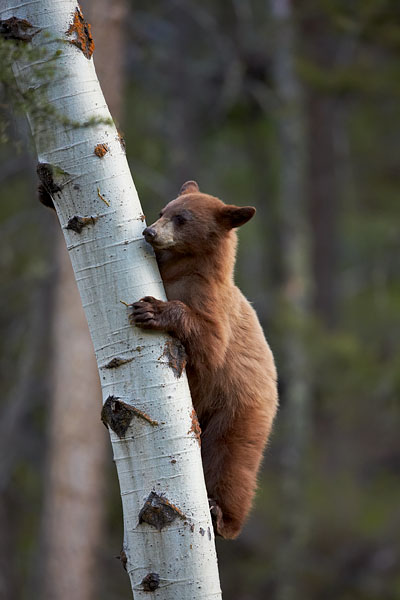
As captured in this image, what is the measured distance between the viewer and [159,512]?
2.51 m

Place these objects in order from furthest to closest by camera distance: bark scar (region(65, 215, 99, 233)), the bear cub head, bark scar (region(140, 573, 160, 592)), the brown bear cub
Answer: the bear cub head → the brown bear cub → bark scar (region(65, 215, 99, 233)) → bark scar (region(140, 573, 160, 592))

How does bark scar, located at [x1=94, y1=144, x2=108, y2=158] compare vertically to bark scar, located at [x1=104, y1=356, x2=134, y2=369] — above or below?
above

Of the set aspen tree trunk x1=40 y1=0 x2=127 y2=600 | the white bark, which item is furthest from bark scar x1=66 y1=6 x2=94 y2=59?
aspen tree trunk x1=40 y1=0 x2=127 y2=600

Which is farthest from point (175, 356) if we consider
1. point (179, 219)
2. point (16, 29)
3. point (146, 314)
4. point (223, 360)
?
point (16, 29)

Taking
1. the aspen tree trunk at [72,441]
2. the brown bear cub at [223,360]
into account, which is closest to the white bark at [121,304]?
the brown bear cub at [223,360]

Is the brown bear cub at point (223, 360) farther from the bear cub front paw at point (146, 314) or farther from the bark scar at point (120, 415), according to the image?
the bark scar at point (120, 415)

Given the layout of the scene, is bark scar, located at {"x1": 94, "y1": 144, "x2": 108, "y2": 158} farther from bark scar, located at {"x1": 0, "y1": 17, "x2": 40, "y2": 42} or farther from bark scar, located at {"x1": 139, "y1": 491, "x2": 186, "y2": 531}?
bark scar, located at {"x1": 139, "y1": 491, "x2": 186, "y2": 531}

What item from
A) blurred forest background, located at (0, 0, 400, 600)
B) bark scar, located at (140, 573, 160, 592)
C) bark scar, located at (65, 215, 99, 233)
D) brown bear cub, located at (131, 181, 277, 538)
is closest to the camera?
bark scar, located at (140, 573, 160, 592)

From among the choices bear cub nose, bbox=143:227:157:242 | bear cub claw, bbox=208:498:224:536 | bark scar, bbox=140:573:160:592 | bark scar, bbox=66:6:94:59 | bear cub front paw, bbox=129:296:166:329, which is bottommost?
bark scar, bbox=140:573:160:592

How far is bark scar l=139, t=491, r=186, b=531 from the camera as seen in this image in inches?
98.7

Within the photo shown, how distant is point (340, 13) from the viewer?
7.65m

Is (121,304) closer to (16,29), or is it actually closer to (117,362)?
(117,362)

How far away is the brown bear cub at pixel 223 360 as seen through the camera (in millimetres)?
3424

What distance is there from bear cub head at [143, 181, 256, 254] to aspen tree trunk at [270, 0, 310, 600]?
6.83 metres
